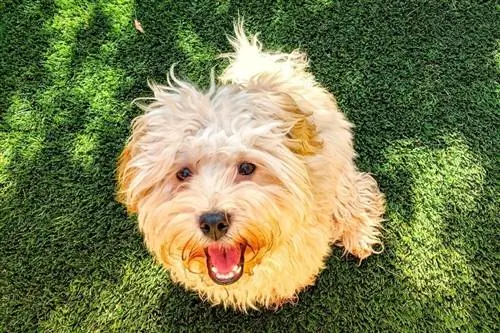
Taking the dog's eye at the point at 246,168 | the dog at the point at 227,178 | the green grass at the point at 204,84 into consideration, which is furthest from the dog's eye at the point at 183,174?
the green grass at the point at 204,84

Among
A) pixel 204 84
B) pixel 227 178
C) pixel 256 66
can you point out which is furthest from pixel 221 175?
pixel 204 84

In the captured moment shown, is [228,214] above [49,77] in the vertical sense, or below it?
above

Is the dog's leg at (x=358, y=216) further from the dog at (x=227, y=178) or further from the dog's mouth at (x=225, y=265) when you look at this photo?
the dog's mouth at (x=225, y=265)

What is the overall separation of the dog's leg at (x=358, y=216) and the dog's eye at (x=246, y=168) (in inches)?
34.4

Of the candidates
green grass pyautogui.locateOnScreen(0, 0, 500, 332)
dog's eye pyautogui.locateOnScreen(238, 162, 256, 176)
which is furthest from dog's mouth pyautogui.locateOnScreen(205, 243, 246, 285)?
green grass pyautogui.locateOnScreen(0, 0, 500, 332)

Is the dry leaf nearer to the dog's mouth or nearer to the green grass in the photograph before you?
the green grass

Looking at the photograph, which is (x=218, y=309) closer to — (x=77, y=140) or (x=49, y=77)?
(x=77, y=140)

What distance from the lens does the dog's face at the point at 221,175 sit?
2.01 m

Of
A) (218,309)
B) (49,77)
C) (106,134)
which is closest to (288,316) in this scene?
(218,309)

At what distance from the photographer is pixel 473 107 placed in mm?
3322

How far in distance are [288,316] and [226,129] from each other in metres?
1.27

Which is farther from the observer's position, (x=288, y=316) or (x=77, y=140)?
(x=77, y=140)

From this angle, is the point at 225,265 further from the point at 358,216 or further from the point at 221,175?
the point at 358,216

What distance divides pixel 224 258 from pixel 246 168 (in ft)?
1.22
